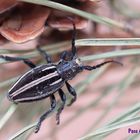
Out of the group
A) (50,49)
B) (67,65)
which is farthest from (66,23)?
(67,65)

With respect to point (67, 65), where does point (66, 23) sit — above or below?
above

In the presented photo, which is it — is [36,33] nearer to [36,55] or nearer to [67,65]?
[36,55]

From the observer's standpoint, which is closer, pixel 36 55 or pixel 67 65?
pixel 36 55

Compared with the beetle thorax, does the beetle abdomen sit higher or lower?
higher
